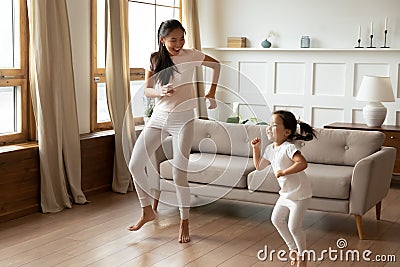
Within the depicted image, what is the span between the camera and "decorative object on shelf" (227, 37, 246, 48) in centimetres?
718

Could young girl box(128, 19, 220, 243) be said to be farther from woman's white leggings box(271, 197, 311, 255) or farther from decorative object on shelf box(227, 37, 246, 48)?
decorative object on shelf box(227, 37, 246, 48)

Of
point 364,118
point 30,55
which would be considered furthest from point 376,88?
point 30,55

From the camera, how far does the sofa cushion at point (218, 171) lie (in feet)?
15.0

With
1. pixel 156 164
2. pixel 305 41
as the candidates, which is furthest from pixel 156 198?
pixel 305 41

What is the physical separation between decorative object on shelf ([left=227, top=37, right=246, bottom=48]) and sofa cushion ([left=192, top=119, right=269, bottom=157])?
224cm

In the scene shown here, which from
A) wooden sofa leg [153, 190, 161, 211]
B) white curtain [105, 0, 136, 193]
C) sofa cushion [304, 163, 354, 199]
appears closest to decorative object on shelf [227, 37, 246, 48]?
white curtain [105, 0, 136, 193]

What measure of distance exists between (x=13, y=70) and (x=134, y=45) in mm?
1849

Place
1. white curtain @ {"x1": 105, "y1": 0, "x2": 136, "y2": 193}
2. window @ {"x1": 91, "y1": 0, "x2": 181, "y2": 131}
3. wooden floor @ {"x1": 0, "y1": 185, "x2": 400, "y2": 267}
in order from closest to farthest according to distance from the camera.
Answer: wooden floor @ {"x1": 0, "y1": 185, "x2": 400, "y2": 267}, white curtain @ {"x1": 105, "y1": 0, "x2": 136, "y2": 193}, window @ {"x1": 91, "y1": 0, "x2": 181, "y2": 131}

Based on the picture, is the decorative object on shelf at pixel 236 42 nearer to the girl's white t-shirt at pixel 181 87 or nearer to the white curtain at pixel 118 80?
the white curtain at pixel 118 80

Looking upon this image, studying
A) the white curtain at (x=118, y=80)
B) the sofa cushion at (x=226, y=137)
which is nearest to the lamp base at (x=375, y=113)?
the sofa cushion at (x=226, y=137)

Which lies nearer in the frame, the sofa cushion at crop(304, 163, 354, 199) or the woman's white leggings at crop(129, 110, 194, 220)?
the woman's white leggings at crop(129, 110, 194, 220)

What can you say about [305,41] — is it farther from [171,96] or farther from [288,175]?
[288,175]

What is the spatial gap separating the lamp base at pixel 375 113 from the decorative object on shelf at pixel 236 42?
172 cm

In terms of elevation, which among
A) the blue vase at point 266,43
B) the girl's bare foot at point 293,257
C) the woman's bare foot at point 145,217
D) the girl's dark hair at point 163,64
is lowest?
the girl's bare foot at point 293,257
